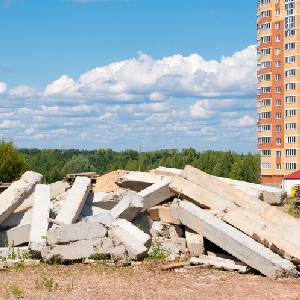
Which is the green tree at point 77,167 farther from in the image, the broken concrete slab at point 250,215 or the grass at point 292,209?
the broken concrete slab at point 250,215

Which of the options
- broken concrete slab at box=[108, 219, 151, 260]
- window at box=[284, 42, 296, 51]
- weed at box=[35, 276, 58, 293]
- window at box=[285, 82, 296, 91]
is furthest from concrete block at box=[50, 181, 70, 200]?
window at box=[284, 42, 296, 51]

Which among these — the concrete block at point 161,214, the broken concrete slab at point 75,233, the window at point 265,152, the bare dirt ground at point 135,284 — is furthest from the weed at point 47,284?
the window at point 265,152

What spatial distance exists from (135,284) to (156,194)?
436 cm

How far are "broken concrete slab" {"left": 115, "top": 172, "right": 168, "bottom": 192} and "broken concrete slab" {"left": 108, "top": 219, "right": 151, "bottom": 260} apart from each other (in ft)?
12.6

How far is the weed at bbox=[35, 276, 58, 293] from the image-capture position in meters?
9.07

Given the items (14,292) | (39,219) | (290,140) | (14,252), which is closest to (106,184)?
(39,219)

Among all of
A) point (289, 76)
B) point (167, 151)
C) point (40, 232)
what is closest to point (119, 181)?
point (40, 232)

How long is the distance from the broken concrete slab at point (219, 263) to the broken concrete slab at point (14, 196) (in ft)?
12.6

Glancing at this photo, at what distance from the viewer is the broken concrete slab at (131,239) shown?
35.4 ft

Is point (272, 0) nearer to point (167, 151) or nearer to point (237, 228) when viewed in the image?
point (237, 228)

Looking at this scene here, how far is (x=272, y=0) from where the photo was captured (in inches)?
2393

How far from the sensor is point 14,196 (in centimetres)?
1270

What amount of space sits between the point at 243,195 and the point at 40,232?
420cm

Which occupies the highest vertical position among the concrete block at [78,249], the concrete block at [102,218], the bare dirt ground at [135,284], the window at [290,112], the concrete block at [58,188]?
the window at [290,112]
